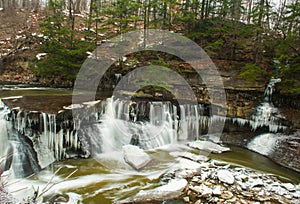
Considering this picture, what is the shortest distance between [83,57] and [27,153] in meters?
6.05

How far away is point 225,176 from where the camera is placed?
586 centimetres

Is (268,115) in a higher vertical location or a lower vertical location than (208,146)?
higher

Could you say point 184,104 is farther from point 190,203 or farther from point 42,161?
point 42,161

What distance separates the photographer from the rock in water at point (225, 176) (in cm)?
568

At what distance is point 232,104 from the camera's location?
30.2 ft

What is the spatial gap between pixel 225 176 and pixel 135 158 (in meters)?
2.65

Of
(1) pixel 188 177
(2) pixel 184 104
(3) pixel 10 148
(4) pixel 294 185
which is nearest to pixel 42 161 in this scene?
(3) pixel 10 148

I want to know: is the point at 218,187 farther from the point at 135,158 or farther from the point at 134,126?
the point at 134,126

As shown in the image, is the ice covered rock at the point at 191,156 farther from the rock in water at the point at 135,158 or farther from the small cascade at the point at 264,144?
the small cascade at the point at 264,144

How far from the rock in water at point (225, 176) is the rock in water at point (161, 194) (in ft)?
3.71

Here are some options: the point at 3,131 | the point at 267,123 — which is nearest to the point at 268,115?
the point at 267,123

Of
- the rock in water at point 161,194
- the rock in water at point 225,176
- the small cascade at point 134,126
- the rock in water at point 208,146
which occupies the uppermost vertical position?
the small cascade at point 134,126

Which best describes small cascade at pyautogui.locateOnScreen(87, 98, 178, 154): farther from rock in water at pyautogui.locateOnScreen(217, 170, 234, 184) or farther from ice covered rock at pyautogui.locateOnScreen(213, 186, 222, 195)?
ice covered rock at pyautogui.locateOnScreen(213, 186, 222, 195)

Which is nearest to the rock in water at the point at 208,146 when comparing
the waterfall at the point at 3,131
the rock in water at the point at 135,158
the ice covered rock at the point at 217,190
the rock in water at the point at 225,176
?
the rock in water at the point at 225,176
